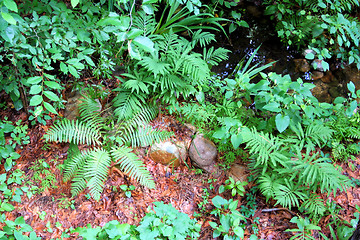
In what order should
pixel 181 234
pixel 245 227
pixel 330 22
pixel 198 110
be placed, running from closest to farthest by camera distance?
pixel 181 234
pixel 245 227
pixel 198 110
pixel 330 22

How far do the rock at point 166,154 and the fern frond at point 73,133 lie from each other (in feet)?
2.09

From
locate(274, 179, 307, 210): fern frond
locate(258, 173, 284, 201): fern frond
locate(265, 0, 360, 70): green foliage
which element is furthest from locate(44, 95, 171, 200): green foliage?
locate(265, 0, 360, 70): green foliage

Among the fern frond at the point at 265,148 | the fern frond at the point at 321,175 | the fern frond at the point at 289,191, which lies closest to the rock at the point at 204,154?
the fern frond at the point at 265,148

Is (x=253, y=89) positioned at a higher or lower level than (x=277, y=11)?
lower

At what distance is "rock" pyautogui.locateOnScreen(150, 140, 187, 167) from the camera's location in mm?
2805

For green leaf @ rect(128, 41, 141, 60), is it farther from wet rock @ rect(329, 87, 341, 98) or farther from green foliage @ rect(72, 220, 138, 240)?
wet rock @ rect(329, 87, 341, 98)

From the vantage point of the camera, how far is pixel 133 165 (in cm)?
254

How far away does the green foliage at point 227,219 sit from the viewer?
2195mm

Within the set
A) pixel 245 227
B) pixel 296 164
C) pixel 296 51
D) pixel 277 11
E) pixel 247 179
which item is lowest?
pixel 245 227

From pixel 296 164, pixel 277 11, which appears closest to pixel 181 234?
pixel 296 164

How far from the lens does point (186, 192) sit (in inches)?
104

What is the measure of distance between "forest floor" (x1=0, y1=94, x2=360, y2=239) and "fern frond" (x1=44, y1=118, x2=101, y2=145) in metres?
0.29

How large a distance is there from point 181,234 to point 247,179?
100 centimetres

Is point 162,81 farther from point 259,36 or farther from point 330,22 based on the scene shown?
point 330,22
